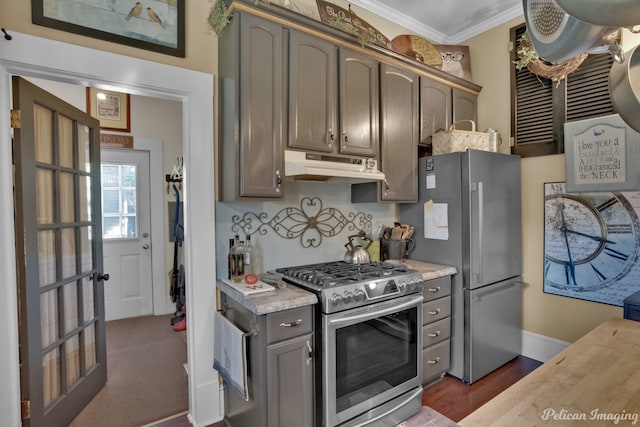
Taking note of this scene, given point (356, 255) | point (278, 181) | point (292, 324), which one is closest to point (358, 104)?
point (278, 181)

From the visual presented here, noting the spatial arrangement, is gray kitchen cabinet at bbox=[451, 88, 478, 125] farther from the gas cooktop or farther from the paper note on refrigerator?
the gas cooktop

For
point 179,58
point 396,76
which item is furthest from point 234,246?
point 396,76

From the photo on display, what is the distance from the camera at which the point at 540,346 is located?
2814 mm

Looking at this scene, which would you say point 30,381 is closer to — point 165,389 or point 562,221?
point 165,389

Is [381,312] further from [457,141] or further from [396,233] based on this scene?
[457,141]

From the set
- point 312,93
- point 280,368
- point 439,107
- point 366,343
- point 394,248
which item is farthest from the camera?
point 439,107

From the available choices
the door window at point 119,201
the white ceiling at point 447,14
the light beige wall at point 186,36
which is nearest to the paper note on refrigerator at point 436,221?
the white ceiling at point 447,14

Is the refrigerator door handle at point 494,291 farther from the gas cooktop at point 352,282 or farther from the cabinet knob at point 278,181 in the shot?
the cabinet knob at point 278,181

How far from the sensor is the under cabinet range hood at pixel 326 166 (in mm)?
1943

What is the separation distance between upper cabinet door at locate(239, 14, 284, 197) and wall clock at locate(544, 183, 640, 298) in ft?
7.68

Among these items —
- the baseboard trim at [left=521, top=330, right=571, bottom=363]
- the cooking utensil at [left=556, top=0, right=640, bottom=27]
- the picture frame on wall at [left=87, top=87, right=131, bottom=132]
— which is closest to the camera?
the cooking utensil at [left=556, top=0, right=640, bottom=27]

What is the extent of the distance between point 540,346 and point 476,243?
1236 millimetres

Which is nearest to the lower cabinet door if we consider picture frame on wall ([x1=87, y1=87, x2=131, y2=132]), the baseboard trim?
the baseboard trim

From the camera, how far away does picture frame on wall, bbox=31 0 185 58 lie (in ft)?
5.47
